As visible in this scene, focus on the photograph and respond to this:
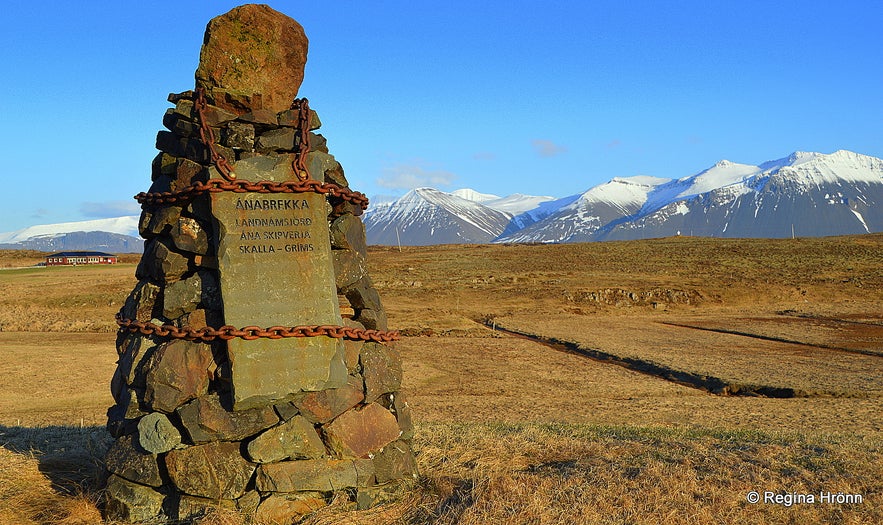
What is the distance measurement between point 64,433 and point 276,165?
5690mm

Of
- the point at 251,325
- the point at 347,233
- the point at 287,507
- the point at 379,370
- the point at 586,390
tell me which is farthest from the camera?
the point at 586,390

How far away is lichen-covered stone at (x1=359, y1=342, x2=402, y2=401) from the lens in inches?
263

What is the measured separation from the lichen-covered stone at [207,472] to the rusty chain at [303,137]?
255 cm

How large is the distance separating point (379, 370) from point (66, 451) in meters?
4.10

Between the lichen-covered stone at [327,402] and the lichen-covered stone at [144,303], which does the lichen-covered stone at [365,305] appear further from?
the lichen-covered stone at [144,303]

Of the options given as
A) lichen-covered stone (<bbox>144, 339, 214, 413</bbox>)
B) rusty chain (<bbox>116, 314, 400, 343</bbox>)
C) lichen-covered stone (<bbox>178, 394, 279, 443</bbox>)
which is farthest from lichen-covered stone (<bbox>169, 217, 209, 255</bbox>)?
lichen-covered stone (<bbox>178, 394, 279, 443</bbox>)

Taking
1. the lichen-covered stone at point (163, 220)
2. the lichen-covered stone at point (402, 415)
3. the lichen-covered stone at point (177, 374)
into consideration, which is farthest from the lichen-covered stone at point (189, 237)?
the lichen-covered stone at point (402, 415)

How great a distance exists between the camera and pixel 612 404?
622 inches

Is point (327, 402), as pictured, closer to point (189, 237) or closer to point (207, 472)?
point (207, 472)

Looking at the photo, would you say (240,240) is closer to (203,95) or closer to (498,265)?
(203,95)

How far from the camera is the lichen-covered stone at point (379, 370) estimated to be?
6.69 m

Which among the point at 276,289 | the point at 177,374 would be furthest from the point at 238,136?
the point at 177,374

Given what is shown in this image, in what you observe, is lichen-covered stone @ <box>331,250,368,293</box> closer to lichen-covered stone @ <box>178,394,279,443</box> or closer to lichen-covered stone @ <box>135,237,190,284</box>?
lichen-covered stone @ <box>135,237,190,284</box>

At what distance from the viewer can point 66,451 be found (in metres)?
8.22
